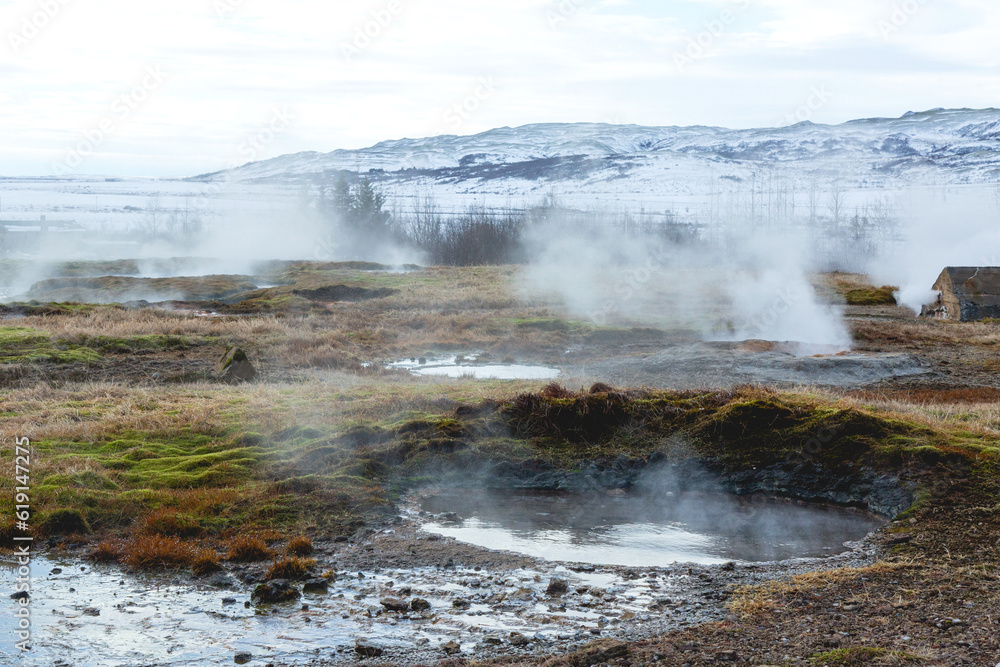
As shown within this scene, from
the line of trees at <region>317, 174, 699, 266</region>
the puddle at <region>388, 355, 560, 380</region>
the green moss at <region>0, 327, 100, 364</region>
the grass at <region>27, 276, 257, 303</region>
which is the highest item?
the line of trees at <region>317, 174, 699, 266</region>

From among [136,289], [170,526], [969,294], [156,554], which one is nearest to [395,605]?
[156,554]

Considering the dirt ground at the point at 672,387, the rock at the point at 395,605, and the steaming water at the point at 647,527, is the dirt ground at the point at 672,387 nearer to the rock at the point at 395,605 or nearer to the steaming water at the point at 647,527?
the rock at the point at 395,605

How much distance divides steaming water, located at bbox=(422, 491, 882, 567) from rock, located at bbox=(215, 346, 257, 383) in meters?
9.77

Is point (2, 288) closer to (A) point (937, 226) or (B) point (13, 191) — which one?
(A) point (937, 226)

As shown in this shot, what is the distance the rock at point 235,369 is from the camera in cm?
1958

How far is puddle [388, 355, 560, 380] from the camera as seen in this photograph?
21.5 meters

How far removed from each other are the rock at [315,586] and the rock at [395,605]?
802mm

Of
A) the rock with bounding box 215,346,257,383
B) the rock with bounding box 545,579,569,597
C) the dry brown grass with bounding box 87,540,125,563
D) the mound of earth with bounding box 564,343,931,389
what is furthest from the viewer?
the mound of earth with bounding box 564,343,931,389

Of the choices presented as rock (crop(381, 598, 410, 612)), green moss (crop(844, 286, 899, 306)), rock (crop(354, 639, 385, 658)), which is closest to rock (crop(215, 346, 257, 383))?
rock (crop(381, 598, 410, 612))

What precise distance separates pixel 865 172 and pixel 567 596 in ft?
655

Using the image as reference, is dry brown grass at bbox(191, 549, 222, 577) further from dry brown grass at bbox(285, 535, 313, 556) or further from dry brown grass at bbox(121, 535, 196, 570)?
dry brown grass at bbox(285, 535, 313, 556)

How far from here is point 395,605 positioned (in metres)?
7.72

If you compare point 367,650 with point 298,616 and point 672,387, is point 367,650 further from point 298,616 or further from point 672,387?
point 672,387

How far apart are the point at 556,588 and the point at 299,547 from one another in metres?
3.07
